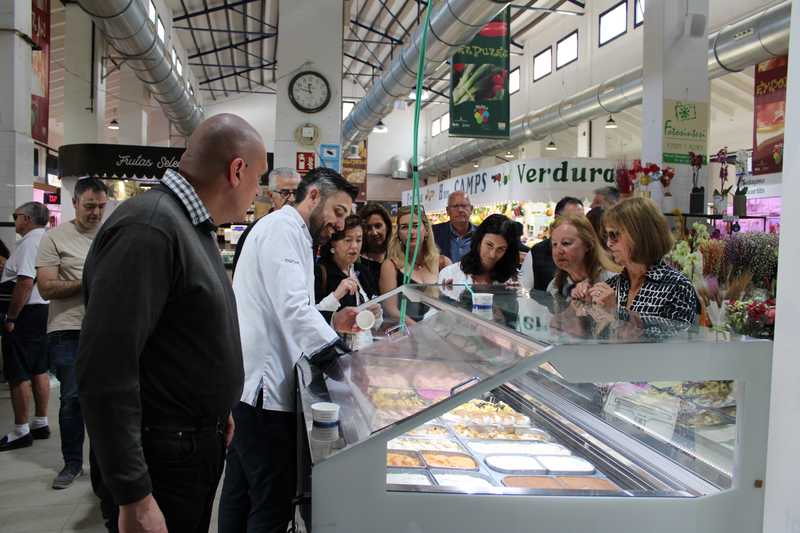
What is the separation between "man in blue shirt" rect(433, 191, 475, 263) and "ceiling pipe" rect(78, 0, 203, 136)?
14.6 ft

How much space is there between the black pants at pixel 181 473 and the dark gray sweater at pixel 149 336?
0.04 meters

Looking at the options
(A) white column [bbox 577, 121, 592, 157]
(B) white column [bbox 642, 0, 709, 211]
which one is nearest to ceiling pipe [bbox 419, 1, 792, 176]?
(A) white column [bbox 577, 121, 592, 157]

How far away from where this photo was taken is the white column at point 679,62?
6.68 m

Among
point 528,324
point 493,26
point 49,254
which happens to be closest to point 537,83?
point 493,26

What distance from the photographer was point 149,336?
159cm

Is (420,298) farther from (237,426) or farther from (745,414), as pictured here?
(745,414)

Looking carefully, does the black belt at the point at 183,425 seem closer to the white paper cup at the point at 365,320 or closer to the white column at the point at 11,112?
the white paper cup at the point at 365,320

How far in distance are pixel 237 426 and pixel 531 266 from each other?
9.14 feet

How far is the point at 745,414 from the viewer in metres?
1.76

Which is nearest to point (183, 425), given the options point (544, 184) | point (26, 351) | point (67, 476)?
point (67, 476)

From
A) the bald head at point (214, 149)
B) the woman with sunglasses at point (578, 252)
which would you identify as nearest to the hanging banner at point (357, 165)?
the woman with sunglasses at point (578, 252)

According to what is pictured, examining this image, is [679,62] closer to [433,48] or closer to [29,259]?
[433,48]

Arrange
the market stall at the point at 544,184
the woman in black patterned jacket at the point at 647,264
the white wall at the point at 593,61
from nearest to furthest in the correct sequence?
1. the woman in black patterned jacket at the point at 647,264
2. the white wall at the point at 593,61
3. the market stall at the point at 544,184

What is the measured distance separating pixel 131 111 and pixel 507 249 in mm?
13516
